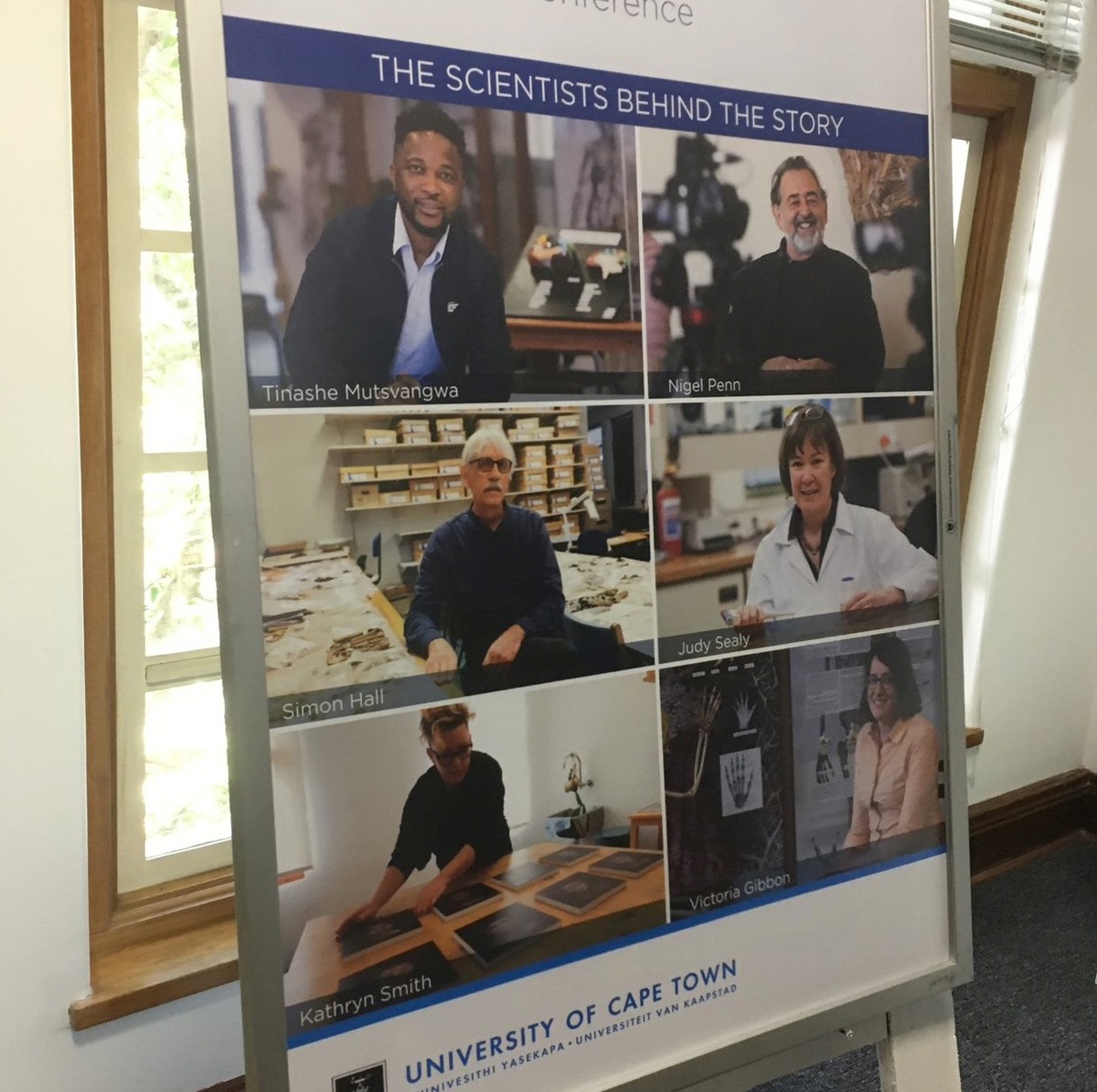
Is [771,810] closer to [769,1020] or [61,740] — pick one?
[769,1020]

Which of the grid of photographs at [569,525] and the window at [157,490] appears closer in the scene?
the grid of photographs at [569,525]

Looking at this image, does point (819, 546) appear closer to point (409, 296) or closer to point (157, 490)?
point (409, 296)

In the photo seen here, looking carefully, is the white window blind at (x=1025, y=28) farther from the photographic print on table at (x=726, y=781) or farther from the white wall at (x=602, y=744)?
the white wall at (x=602, y=744)

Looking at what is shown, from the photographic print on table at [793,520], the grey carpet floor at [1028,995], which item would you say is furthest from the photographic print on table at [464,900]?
the grey carpet floor at [1028,995]

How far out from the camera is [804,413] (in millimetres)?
983

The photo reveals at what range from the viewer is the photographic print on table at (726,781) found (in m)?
0.94

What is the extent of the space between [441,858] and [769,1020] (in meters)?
0.45

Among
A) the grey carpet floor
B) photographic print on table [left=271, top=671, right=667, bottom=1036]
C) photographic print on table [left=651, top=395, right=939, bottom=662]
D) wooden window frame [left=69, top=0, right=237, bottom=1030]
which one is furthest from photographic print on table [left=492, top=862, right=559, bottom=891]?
the grey carpet floor

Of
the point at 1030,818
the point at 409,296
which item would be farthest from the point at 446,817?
the point at 1030,818

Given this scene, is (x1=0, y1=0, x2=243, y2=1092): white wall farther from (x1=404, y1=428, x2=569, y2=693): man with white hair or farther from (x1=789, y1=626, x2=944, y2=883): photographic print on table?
(x1=789, y1=626, x2=944, y2=883): photographic print on table

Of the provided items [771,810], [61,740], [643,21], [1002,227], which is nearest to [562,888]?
[771,810]

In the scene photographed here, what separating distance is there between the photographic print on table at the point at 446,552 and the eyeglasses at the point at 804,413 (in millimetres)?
Answer: 194

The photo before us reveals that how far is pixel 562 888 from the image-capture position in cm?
90

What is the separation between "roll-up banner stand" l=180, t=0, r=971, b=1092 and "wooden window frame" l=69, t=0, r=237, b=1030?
52 centimetres
